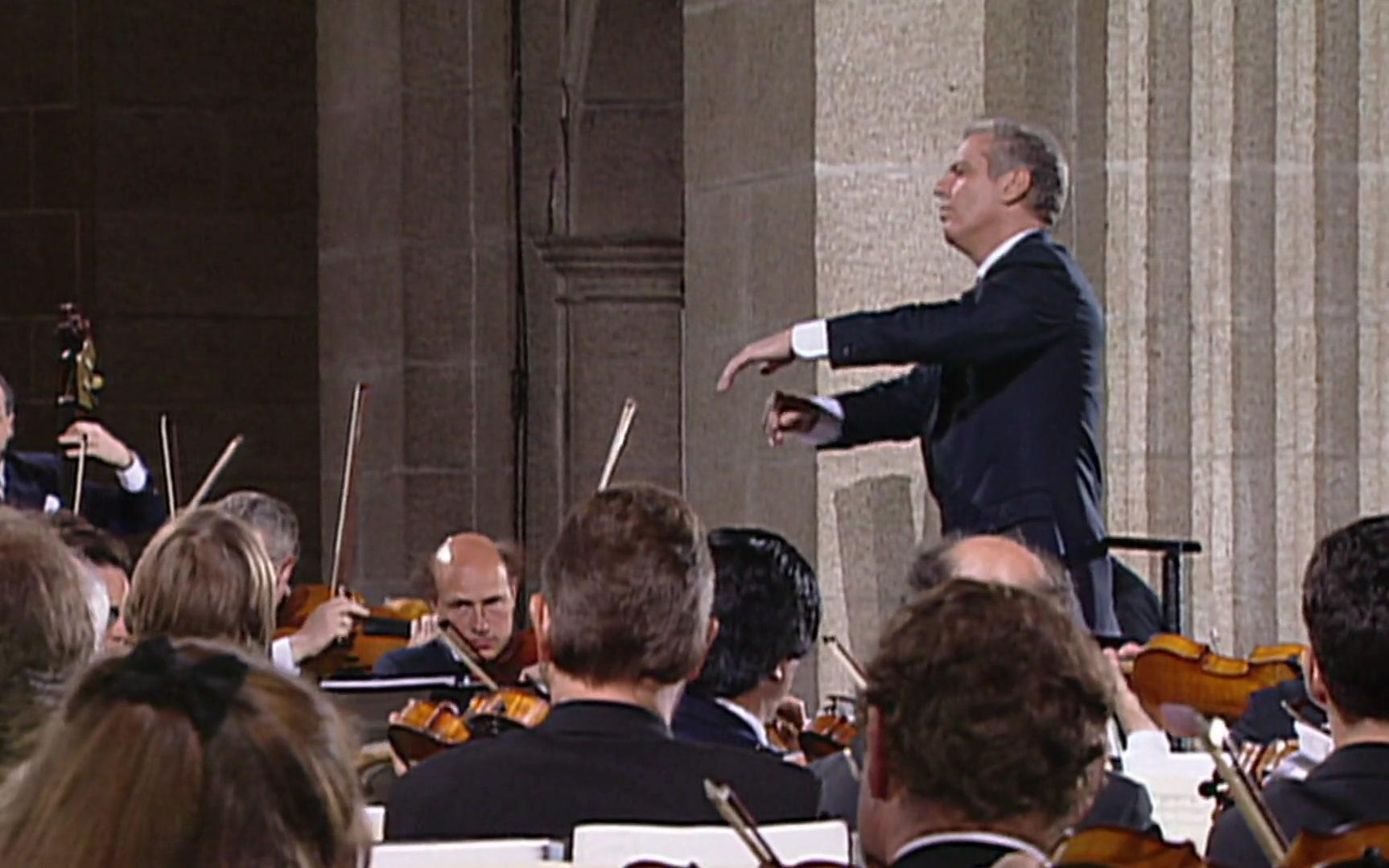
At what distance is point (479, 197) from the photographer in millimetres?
11461

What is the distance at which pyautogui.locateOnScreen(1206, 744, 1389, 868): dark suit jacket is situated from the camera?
11.1 feet

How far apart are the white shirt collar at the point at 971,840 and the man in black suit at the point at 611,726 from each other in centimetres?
103

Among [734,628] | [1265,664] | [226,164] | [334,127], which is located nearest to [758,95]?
[1265,664]

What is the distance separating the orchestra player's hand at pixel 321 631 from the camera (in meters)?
7.23

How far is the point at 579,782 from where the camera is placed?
367 cm

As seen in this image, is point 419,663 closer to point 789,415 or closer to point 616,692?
point 789,415

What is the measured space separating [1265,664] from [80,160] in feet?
26.8

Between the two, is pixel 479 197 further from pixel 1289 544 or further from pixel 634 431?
pixel 1289 544

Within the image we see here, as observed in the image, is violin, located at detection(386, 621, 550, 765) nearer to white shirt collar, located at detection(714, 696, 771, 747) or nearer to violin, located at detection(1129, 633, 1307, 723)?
white shirt collar, located at detection(714, 696, 771, 747)

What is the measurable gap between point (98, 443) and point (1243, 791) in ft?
19.8

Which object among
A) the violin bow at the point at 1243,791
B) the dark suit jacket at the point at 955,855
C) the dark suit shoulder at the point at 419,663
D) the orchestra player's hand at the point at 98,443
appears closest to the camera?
the dark suit jacket at the point at 955,855

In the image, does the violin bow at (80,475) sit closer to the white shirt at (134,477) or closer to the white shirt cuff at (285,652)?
the white shirt at (134,477)

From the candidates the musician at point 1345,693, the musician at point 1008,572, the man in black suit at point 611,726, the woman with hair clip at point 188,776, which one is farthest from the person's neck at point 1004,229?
the woman with hair clip at point 188,776

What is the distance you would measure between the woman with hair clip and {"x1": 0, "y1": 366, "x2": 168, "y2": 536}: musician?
6.16m
